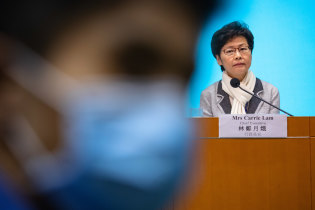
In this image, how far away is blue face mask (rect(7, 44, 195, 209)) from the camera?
1.38 m

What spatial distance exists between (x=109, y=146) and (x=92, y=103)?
42 centimetres

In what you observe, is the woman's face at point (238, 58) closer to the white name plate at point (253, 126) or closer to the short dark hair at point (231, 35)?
→ the short dark hair at point (231, 35)

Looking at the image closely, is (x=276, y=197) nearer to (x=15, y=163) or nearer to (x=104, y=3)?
(x=15, y=163)

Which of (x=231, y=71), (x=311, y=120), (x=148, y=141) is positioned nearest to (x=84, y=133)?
(x=148, y=141)

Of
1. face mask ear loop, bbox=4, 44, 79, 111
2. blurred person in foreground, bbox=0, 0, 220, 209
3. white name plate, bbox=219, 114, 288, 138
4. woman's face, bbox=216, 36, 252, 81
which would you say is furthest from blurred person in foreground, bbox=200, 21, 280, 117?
face mask ear loop, bbox=4, 44, 79, 111

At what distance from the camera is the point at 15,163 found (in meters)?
1.53

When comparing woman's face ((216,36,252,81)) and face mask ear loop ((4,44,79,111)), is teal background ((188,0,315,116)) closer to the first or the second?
woman's face ((216,36,252,81))

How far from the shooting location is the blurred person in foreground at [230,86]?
2.02 m

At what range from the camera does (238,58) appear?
→ 86.3 inches

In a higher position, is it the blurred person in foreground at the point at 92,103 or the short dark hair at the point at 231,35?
the short dark hair at the point at 231,35

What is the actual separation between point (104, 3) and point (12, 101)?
3.21ft

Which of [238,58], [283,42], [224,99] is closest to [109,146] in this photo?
[224,99]

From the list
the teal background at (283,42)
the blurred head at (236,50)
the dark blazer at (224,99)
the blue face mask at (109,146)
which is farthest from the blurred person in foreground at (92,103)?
the teal background at (283,42)

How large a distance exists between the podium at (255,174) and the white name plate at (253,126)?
20mm
